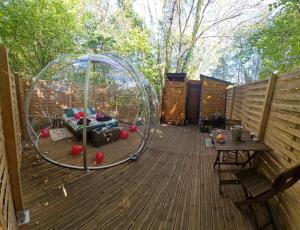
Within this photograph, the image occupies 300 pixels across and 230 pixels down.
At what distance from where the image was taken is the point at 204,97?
28.3 ft

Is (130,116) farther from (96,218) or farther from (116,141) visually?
(96,218)

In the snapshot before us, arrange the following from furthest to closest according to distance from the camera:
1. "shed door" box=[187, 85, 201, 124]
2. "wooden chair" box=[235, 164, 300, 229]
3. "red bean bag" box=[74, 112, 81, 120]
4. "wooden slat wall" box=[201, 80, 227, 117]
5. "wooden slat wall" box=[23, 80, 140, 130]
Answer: "shed door" box=[187, 85, 201, 124], "wooden slat wall" box=[201, 80, 227, 117], "wooden slat wall" box=[23, 80, 140, 130], "red bean bag" box=[74, 112, 81, 120], "wooden chair" box=[235, 164, 300, 229]

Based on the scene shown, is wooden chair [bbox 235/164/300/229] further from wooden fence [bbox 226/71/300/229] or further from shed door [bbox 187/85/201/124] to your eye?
shed door [bbox 187/85/201/124]

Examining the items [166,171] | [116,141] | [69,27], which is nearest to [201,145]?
[166,171]

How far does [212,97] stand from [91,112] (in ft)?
18.8

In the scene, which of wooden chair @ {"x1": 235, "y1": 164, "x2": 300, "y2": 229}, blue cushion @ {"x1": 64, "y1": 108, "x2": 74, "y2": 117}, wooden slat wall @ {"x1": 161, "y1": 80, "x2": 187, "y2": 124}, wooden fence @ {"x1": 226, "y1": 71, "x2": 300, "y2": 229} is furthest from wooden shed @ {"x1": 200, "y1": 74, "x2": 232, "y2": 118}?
wooden chair @ {"x1": 235, "y1": 164, "x2": 300, "y2": 229}

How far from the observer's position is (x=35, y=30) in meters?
6.78

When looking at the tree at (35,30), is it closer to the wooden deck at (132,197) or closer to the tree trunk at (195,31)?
the wooden deck at (132,197)

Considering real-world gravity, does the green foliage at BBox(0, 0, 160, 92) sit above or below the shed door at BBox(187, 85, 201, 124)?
above

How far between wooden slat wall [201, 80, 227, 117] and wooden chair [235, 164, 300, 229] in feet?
19.8

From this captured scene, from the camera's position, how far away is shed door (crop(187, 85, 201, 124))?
928 centimetres

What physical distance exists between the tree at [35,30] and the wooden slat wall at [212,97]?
6.73 metres

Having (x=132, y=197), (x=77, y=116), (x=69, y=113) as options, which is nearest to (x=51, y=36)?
(x=69, y=113)

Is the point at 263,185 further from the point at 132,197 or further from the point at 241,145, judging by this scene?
the point at 132,197
